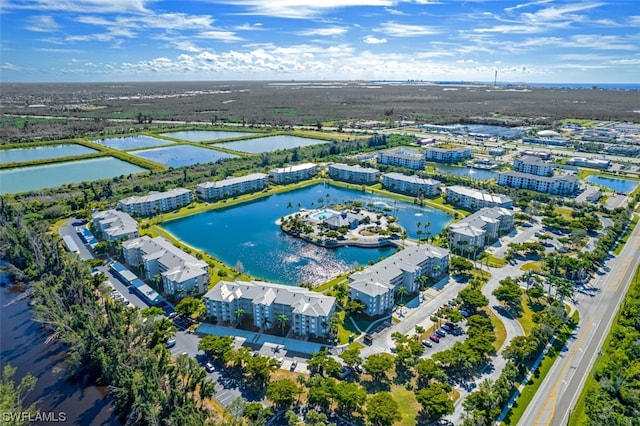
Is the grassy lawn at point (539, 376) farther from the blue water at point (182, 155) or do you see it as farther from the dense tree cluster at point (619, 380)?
the blue water at point (182, 155)

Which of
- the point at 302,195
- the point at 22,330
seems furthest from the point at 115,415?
the point at 302,195

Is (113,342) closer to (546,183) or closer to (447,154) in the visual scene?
(546,183)

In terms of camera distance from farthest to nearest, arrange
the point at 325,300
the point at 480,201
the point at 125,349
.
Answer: the point at 480,201 < the point at 325,300 < the point at 125,349

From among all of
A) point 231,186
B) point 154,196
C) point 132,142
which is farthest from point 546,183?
point 132,142

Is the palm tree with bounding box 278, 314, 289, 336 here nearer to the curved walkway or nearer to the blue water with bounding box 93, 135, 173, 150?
the curved walkway

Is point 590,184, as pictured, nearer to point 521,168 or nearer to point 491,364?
point 521,168

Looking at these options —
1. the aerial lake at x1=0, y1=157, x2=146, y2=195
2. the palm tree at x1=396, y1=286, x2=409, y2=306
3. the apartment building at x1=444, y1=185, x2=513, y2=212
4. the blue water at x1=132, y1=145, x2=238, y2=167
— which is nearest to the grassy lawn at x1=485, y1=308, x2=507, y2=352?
the palm tree at x1=396, y1=286, x2=409, y2=306
